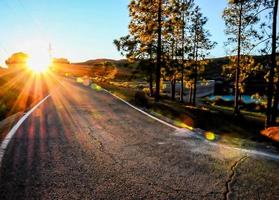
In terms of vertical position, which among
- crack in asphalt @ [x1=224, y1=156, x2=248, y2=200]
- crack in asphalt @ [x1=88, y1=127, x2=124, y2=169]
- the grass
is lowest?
the grass

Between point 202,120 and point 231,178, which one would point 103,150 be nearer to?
point 231,178

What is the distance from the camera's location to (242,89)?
36.3 m

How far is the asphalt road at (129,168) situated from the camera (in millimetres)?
5133

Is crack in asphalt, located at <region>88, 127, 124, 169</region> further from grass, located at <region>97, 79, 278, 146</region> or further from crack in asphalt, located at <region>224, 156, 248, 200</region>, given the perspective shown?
grass, located at <region>97, 79, 278, 146</region>

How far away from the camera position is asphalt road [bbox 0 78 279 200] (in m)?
5.13

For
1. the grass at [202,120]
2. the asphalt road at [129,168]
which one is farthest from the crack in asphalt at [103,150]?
the grass at [202,120]

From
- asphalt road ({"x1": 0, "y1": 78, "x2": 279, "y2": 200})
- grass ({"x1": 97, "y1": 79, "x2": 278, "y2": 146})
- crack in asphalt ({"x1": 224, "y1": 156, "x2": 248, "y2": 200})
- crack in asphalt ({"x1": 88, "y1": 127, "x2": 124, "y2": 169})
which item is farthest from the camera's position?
grass ({"x1": 97, "y1": 79, "x2": 278, "y2": 146})

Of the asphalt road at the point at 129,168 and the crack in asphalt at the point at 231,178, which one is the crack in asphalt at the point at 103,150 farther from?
the crack in asphalt at the point at 231,178

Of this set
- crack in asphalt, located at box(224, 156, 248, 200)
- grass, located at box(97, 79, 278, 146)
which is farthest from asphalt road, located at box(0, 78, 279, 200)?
grass, located at box(97, 79, 278, 146)

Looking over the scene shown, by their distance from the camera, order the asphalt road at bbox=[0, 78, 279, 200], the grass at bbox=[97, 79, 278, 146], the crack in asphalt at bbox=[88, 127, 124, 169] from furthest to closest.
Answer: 1. the grass at bbox=[97, 79, 278, 146]
2. the crack in asphalt at bbox=[88, 127, 124, 169]
3. the asphalt road at bbox=[0, 78, 279, 200]

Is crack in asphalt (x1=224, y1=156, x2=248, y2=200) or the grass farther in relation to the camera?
the grass

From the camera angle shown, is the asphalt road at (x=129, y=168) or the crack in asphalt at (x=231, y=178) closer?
the crack in asphalt at (x=231, y=178)

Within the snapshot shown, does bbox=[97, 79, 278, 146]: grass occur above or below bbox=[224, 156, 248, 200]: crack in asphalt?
below

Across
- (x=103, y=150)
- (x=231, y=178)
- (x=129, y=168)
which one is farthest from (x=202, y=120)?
(x=231, y=178)
